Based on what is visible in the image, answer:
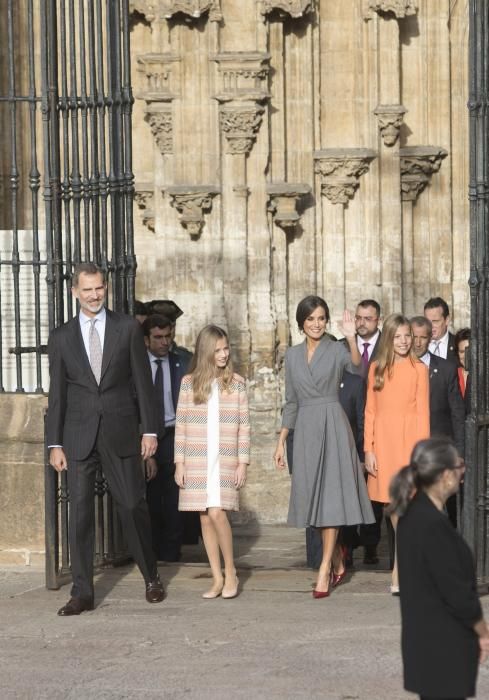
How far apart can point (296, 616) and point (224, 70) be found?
692 centimetres

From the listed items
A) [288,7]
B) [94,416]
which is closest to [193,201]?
[288,7]

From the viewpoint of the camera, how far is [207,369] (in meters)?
10.8

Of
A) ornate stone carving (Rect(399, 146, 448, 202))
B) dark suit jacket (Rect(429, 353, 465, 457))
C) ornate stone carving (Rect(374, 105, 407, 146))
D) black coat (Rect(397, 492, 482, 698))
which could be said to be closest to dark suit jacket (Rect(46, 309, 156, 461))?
dark suit jacket (Rect(429, 353, 465, 457))

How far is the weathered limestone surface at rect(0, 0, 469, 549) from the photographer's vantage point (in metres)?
16.0

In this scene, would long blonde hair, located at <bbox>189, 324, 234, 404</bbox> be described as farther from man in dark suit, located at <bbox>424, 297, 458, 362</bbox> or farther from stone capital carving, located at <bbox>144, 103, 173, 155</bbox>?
stone capital carving, located at <bbox>144, 103, 173, 155</bbox>

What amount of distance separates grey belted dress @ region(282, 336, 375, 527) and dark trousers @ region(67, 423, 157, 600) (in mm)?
921

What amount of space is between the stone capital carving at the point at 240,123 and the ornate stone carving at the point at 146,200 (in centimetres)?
126

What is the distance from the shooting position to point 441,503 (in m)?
6.82

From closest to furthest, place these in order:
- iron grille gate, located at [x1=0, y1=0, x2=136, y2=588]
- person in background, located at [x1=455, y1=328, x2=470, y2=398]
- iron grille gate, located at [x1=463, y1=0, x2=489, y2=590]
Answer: iron grille gate, located at [x1=463, y1=0, x2=489, y2=590] < iron grille gate, located at [x1=0, y1=0, x2=136, y2=588] < person in background, located at [x1=455, y1=328, x2=470, y2=398]

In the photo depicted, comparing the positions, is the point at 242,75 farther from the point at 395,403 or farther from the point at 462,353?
the point at 395,403

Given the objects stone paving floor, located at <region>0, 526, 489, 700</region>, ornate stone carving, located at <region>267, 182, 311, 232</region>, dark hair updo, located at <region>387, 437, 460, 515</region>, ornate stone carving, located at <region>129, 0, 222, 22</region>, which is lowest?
stone paving floor, located at <region>0, 526, 489, 700</region>

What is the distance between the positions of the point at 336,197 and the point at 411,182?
34.5 inches

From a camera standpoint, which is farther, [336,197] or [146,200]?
[146,200]

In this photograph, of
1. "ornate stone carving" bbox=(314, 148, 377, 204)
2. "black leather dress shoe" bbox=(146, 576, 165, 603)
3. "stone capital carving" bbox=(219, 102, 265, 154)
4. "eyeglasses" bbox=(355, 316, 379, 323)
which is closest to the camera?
"black leather dress shoe" bbox=(146, 576, 165, 603)
